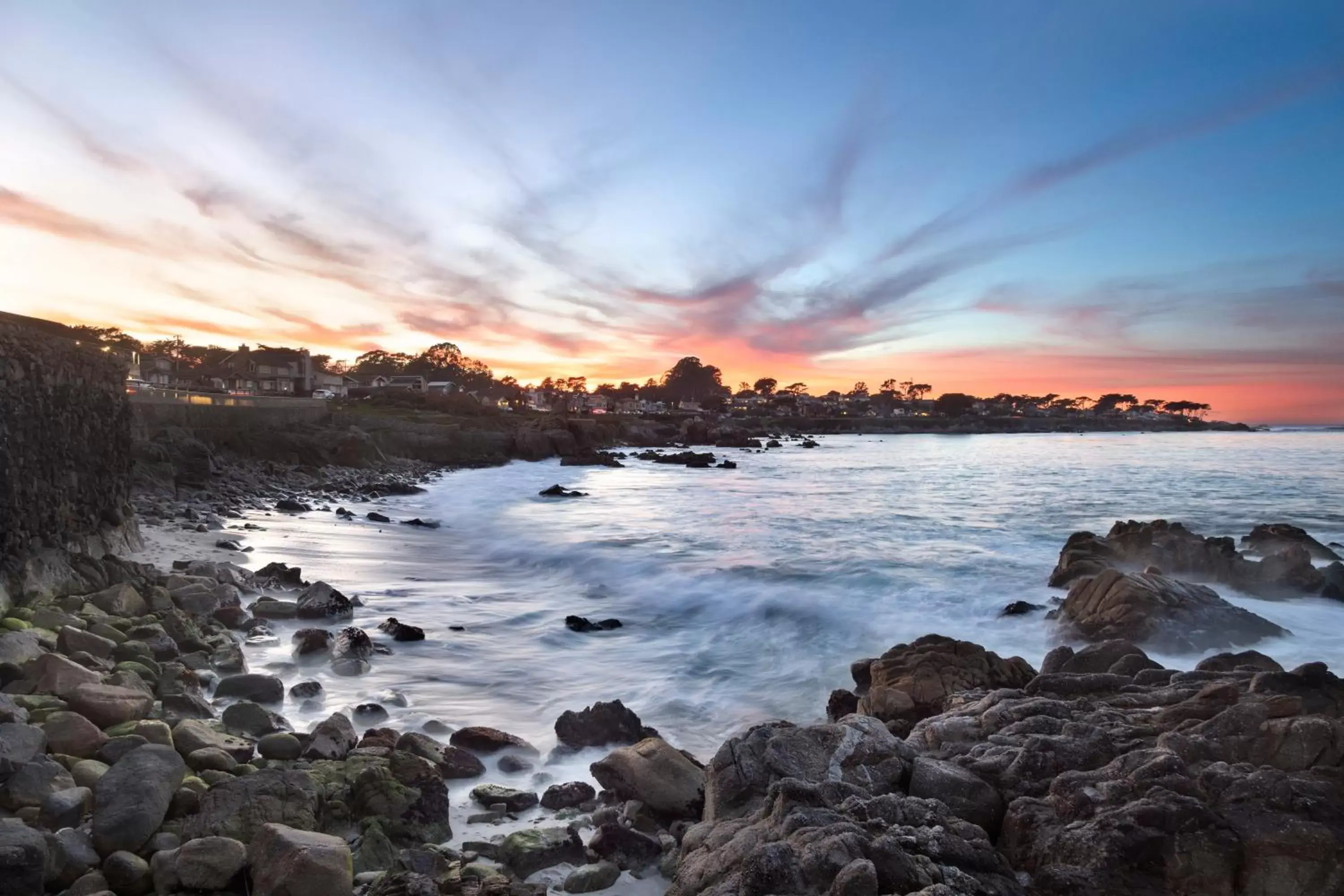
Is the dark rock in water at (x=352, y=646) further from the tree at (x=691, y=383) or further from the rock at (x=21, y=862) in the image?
the tree at (x=691, y=383)

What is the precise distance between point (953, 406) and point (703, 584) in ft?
632

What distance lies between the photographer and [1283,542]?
54.7 ft

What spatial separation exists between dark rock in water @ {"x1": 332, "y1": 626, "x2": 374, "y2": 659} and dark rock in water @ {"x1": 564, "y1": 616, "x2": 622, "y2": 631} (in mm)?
3214

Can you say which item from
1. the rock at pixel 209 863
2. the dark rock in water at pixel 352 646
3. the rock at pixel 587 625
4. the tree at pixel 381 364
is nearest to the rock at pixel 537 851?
the rock at pixel 209 863

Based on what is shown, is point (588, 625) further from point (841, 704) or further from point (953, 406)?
point (953, 406)

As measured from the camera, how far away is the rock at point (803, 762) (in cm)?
389

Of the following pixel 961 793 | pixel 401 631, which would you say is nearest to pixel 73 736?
pixel 401 631

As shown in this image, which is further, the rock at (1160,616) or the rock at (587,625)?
the rock at (587,625)

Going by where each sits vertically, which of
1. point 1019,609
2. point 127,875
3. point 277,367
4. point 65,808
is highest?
point 277,367

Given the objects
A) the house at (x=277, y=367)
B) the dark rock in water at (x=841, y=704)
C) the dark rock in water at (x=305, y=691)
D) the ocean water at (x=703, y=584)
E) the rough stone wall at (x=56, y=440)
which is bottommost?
the ocean water at (x=703, y=584)

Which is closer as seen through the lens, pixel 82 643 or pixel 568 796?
pixel 568 796

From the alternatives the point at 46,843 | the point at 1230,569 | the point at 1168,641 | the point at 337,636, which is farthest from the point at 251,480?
the point at 1230,569

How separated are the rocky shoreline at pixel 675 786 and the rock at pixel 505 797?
0.07ft

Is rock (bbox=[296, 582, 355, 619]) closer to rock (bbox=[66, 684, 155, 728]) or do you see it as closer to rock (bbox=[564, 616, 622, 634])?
rock (bbox=[564, 616, 622, 634])
